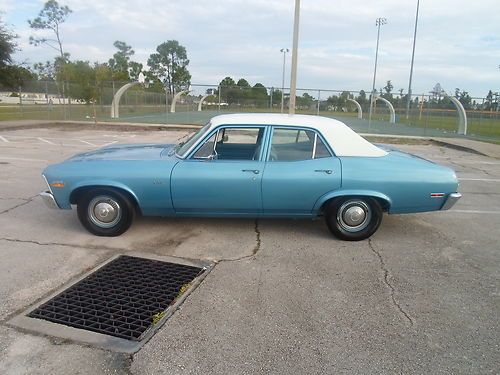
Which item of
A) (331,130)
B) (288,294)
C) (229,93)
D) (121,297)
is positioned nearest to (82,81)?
(229,93)

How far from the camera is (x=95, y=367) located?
7.53 ft

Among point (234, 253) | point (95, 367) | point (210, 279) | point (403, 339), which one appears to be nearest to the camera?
point (95, 367)

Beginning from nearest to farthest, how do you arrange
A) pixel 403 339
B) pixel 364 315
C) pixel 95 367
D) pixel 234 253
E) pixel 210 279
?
pixel 95 367 → pixel 403 339 → pixel 364 315 → pixel 210 279 → pixel 234 253

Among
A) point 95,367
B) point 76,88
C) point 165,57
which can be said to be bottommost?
point 95,367

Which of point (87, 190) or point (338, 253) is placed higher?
point (87, 190)

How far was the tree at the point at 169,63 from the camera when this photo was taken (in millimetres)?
80000

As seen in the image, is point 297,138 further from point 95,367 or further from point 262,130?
point 95,367

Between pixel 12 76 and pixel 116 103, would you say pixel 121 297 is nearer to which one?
pixel 116 103

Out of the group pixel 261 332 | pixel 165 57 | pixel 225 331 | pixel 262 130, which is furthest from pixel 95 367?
pixel 165 57

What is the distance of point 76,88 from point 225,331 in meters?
26.3

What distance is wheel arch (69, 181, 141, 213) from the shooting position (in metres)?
4.15

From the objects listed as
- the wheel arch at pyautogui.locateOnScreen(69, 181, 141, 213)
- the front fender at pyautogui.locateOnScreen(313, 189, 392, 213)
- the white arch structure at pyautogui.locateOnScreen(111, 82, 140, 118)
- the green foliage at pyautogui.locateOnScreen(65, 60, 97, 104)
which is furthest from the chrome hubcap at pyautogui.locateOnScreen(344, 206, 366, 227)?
the green foliage at pyautogui.locateOnScreen(65, 60, 97, 104)

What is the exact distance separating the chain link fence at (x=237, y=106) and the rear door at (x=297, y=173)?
685 inches

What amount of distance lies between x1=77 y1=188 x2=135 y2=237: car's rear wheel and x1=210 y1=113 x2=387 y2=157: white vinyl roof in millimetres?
1406
